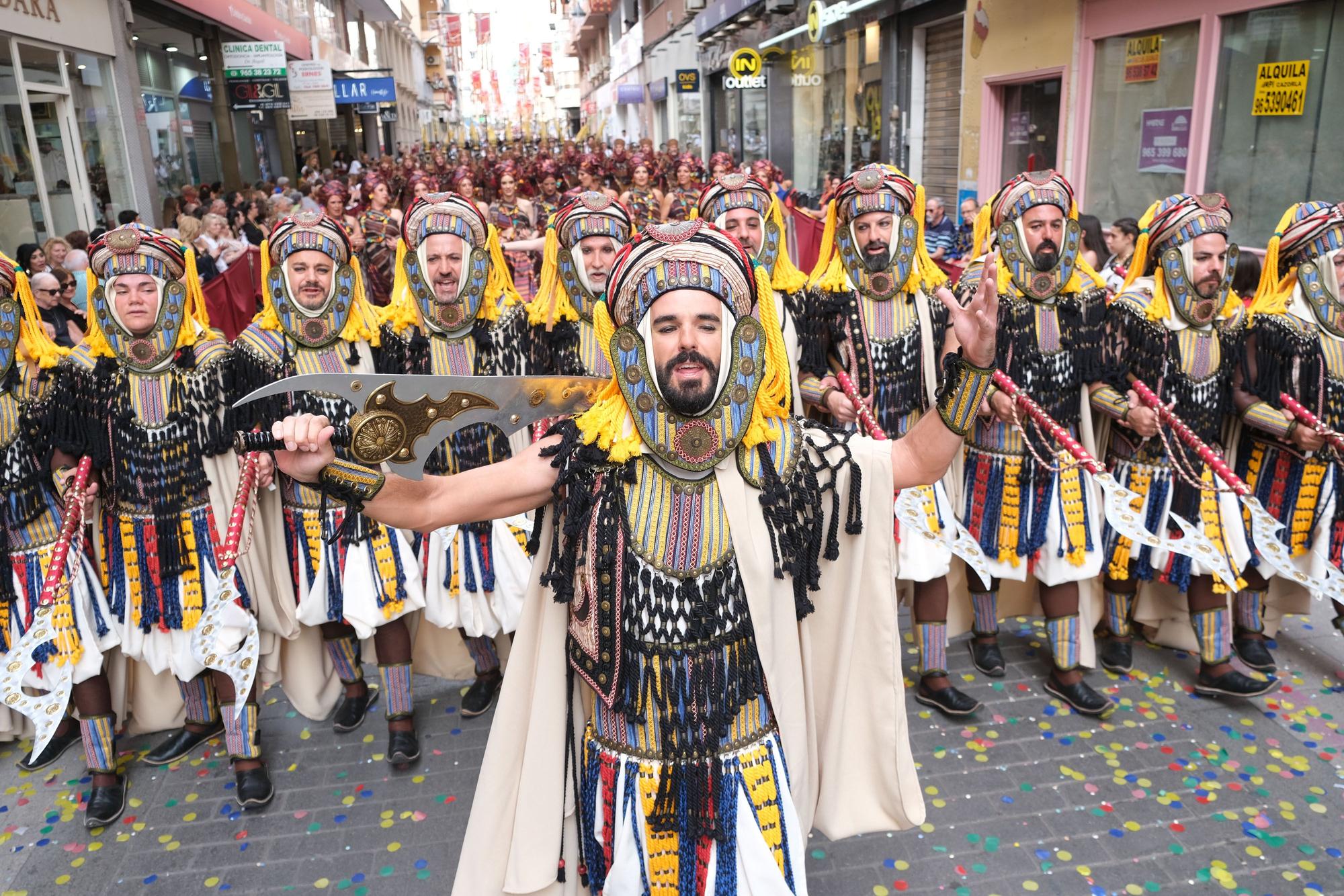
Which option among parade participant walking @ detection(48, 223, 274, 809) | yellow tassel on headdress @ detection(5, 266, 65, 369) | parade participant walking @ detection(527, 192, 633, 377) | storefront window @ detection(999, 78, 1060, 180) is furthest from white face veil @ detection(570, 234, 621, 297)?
storefront window @ detection(999, 78, 1060, 180)

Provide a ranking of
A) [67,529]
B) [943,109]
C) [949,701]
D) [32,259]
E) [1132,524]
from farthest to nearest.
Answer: [943,109] < [32,259] < [949,701] < [1132,524] < [67,529]

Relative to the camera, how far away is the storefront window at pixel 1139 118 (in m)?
8.91

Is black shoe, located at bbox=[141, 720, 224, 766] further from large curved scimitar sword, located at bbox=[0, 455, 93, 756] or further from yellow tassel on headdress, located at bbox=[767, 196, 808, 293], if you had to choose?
yellow tassel on headdress, located at bbox=[767, 196, 808, 293]

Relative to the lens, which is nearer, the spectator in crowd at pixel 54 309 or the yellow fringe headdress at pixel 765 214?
the yellow fringe headdress at pixel 765 214

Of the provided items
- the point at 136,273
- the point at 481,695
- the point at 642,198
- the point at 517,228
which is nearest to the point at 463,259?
the point at 136,273

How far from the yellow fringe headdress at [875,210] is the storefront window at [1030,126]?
7.17 m

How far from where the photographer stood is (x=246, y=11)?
63.5 feet

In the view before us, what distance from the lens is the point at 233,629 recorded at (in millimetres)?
3857

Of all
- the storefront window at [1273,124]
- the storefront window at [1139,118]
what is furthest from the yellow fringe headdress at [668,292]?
the storefront window at [1139,118]

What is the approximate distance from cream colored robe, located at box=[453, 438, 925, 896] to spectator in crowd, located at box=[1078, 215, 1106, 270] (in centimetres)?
490

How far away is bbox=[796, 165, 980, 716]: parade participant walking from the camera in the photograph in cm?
426

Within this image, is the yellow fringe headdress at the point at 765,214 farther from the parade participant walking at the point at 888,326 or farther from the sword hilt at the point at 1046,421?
the sword hilt at the point at 1046,421

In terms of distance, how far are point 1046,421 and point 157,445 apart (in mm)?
3599

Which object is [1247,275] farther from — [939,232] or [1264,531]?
[939,232]
